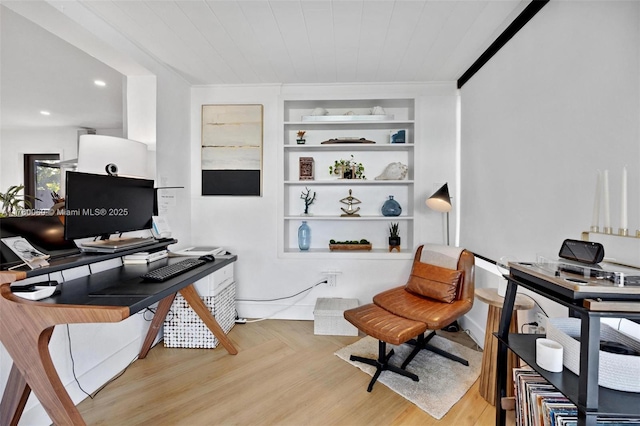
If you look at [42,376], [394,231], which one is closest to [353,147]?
[394,231]

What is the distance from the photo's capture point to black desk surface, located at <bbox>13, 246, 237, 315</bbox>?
1322 millimetres

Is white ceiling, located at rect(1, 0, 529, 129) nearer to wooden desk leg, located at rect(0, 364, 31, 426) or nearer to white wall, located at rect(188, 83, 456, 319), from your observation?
white wall, located at rect(188, 83, 456, 319)

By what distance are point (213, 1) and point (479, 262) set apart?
2.76 m

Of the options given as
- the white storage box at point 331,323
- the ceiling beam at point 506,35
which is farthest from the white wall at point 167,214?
the ceiling beam at point 506,35

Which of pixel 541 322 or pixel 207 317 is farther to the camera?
pixel 207 317

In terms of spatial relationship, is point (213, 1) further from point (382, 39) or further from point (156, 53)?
point (382, 39)

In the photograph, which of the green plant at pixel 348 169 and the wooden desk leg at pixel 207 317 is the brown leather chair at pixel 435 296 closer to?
the green plant at pixel 348 169

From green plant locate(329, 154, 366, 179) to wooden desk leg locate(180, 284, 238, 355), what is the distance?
180cm

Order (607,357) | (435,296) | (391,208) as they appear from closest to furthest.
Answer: (607,357) < (435,296) < (391,208)

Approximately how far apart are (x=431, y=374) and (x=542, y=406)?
1.18 metres

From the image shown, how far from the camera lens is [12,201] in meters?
1.54

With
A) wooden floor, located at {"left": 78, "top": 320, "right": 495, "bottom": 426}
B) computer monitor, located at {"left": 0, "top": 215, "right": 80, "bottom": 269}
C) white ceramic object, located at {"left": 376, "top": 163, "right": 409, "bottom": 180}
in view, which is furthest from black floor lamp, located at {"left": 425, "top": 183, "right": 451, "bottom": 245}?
computer monitor, located at {"left": 0, "top": 215, "right": 80, "bottom": 269}

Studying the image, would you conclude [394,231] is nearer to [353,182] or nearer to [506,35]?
[353,182]

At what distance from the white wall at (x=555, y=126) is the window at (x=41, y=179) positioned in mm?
2910
